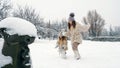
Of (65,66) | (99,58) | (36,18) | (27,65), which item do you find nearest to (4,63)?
(27,65)

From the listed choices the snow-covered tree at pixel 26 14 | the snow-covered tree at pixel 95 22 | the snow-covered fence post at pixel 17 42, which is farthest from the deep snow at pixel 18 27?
the snow-covered tree at pixel 95 22

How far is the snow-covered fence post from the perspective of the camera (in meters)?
2.80

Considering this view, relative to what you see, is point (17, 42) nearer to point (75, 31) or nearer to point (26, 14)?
point (75, 31)

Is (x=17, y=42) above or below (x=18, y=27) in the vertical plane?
below

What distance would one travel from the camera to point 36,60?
1005cm

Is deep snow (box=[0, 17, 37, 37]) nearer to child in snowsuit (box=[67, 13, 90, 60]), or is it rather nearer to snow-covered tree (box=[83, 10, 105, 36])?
child in snowsuit (box=[67, 13, 90, 60])

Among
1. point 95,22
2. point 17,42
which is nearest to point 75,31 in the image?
point 17,42

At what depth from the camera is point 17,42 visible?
2.80m

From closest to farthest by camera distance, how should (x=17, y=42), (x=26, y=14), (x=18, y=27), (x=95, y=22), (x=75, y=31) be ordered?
(x=17, y=42) < (x=18, y=27) < (x=75, y=31) < (x=26, y=14) < (x=95, y=22)

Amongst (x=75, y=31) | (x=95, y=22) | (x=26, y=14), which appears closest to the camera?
(x=75, y=31)

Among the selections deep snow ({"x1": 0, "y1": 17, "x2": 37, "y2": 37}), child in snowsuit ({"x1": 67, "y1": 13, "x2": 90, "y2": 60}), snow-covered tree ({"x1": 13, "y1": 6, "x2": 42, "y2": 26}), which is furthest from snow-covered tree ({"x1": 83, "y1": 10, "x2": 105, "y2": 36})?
deep snow ({"x1": 0, "y1": 17, "x2": 37, "y2": 37})

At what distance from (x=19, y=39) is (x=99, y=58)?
764 centimetres

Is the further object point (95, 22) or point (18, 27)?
point (95, 22)

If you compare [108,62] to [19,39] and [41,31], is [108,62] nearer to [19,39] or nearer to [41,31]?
[19,39]
